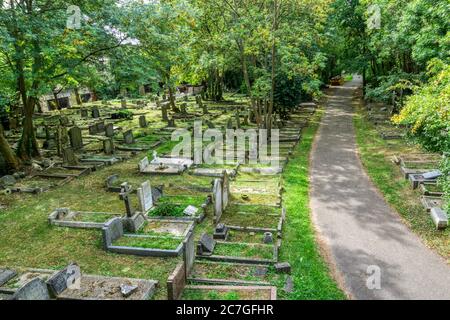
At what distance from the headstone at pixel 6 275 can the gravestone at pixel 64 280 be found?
1.40 meters

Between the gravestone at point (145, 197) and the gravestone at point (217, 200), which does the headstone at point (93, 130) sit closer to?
the gravestone at point (145, 197)

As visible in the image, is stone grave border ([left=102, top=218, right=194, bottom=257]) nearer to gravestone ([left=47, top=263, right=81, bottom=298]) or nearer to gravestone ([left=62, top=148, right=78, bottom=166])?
gravestone ([left=47, top=263, right=81, bottom=298])

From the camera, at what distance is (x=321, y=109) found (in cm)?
3225

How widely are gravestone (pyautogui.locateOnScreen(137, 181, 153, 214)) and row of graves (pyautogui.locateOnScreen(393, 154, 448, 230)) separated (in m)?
7.60

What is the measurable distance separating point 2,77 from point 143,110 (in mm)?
18015

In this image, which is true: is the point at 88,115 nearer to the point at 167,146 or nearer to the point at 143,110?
the point at 143,110

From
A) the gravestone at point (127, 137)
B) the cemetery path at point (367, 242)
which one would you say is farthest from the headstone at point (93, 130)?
the cemetery path at point (367, 242)

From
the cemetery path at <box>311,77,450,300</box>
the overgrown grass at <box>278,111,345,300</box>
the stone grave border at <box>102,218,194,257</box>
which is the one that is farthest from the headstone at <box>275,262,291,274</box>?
the stone grave border at <box>102,218,194,257</box>

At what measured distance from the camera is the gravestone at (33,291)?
618 cm

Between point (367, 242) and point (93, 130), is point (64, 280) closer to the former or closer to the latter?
point (367, 242)

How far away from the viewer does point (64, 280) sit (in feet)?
23.7

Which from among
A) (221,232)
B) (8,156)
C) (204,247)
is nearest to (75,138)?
(8,156)

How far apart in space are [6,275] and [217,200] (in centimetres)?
522

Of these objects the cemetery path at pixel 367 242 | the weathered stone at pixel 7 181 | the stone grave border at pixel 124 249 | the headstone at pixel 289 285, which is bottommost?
the cemetery path at pixel 367 242
